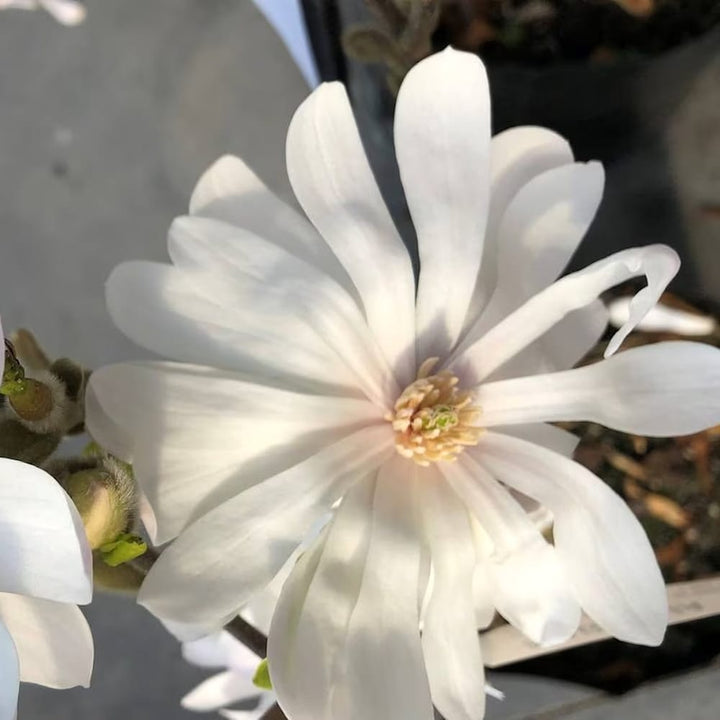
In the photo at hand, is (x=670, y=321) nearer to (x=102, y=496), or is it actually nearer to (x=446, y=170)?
(x=446, y=170)

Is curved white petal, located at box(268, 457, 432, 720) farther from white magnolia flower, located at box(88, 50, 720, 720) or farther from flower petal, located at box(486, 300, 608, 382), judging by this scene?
flower petal, located at box(486, 300, 608, 382)

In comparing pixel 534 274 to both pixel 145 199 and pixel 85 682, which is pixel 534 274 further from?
pixel 145 199

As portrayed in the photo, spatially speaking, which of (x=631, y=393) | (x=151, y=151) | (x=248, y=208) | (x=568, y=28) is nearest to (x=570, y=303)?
(x=631, y=393)

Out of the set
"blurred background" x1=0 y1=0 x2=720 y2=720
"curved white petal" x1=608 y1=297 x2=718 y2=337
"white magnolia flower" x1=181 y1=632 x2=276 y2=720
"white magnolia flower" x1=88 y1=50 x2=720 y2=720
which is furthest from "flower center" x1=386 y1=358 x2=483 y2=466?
"blurred background" x1=0 y1=0 x2=720 y2=720

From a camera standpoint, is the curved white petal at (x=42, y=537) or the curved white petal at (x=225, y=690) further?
the curved white petal at (x=225, y=690)

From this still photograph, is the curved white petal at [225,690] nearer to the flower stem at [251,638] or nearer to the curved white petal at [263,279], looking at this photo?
the flower stem at [251,638]

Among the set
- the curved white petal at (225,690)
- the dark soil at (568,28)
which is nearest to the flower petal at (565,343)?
the curved white petal at (225,690)

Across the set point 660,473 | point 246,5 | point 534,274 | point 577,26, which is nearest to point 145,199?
point 246,5
